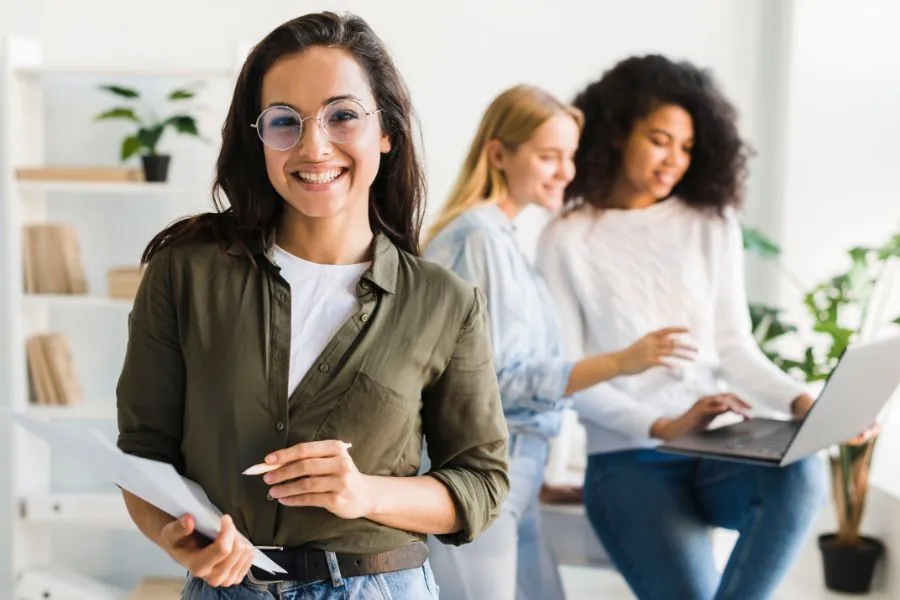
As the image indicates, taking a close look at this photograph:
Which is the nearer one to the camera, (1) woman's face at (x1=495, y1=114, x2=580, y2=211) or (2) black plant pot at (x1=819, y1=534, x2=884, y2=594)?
(1) woman's face at (x1=495, y1=114, x2=580, y2=211)

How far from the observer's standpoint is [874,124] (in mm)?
3908

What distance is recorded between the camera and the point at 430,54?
13.2 ft

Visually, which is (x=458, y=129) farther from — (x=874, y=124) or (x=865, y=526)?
(x=865, y=526)

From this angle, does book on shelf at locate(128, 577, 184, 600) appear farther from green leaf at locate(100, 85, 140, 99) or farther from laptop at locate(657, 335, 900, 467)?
laptop at locate(657, 335, 900, 467)

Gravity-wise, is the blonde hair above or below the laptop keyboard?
above

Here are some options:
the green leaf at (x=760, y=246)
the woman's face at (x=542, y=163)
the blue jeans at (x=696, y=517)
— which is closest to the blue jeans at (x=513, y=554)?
the blue jeans at (x=696, y=517)

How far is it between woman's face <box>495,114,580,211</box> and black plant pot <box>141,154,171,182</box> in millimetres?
1722

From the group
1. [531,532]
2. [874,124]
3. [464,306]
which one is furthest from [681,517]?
[874,124]

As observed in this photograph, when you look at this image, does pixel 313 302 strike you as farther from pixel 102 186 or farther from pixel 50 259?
pixel 50 259

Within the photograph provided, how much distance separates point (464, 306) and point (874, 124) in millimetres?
2980

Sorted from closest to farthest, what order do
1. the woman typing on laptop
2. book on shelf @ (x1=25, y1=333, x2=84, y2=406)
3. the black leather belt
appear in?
the black leather belt, the woman typing on laptop, book on shelf @ (x1=25, y1=333, x2=84, y2=406)

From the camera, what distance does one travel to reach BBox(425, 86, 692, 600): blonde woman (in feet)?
6.74

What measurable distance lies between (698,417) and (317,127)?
1275 millimetres

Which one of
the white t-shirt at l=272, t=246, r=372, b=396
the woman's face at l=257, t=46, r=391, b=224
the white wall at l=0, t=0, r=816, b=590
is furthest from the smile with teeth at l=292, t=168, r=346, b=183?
the white wall at l=0, t=0, r=816, b=590
